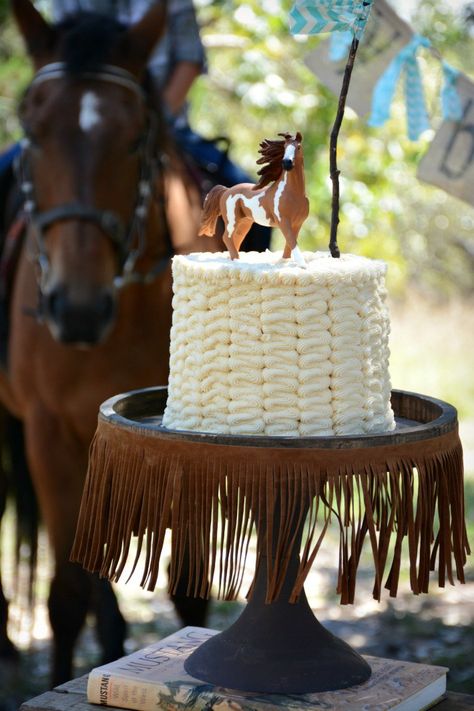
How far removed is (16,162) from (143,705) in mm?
1948

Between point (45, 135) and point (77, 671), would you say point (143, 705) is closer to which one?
point (45, 135)

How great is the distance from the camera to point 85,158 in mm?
3102

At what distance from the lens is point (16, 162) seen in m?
3.36

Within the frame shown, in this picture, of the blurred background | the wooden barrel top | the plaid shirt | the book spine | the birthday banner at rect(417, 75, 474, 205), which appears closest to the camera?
the wooden barrel top

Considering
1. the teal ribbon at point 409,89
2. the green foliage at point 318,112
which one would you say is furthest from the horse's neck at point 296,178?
the green foliage at point 318,112

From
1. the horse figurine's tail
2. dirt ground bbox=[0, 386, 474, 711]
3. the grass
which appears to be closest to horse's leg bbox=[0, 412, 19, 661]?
dirt ground bbox=[0, 386, 474, 711]

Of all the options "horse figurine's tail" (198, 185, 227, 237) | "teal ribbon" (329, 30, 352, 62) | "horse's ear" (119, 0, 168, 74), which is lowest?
"horse figurine's tail" (198, 185, 227, 237)

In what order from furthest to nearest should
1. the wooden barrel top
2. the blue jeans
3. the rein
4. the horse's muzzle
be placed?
1. the blue jeans
2. the rein
3. the horse's muzzle
4. the wooden barrel top

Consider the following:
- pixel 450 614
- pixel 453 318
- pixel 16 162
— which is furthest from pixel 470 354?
pixel 16 162

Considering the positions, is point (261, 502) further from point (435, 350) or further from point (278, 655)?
point (435, 350)

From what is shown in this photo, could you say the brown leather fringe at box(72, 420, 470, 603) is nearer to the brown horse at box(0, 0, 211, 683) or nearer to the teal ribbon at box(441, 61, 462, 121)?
the brown horse at box(0, 0, 211, 683)

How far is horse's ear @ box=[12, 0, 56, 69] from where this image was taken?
336 centimetres

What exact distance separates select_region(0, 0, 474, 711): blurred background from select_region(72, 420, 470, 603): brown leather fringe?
6.06 ft

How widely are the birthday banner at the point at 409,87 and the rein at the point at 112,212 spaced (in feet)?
1.78
